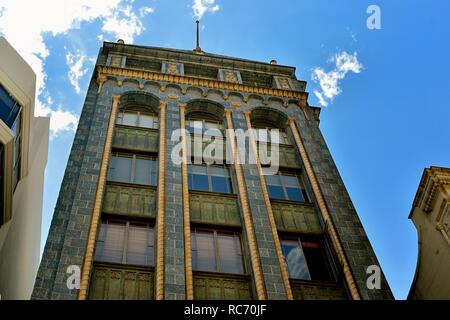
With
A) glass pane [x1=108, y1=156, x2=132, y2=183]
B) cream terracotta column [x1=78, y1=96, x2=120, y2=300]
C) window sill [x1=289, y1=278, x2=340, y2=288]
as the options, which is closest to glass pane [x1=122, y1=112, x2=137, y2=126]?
cream terracotta column [x1=78, y1=96, x2=120, y2=300]

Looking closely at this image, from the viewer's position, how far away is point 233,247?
49.4ft

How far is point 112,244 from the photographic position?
14219mm

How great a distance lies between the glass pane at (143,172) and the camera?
1736 cm

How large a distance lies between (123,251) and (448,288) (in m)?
9.25

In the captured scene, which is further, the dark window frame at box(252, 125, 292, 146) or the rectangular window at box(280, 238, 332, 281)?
the dark window frame at box(252, 125, 292, 146)

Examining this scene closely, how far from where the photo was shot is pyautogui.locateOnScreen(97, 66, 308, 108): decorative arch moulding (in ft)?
75.2

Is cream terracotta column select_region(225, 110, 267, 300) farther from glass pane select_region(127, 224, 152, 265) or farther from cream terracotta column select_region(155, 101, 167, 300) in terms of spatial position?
glass pane select_region(127, 224, 152, 265)

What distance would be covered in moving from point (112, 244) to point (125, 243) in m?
0.38

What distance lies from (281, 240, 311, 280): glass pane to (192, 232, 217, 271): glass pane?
7.64 ft

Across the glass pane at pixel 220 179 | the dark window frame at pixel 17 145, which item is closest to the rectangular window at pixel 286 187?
the glass pane at pixel 220 179

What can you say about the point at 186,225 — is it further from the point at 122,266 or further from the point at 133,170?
the point at 133,170

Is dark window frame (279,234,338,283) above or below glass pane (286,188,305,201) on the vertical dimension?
below

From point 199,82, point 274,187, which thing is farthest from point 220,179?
point 199,82
